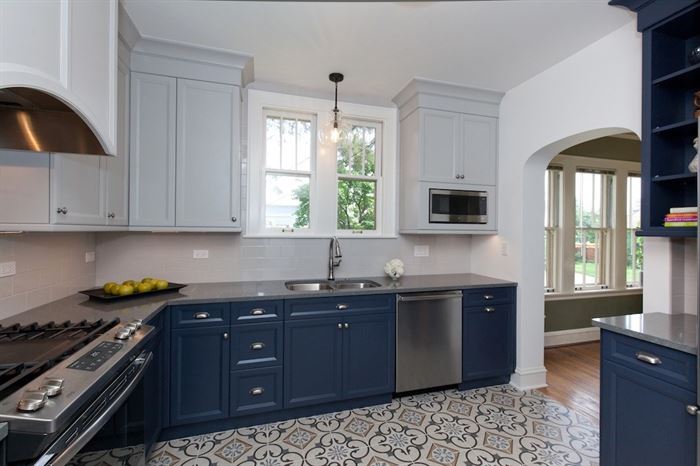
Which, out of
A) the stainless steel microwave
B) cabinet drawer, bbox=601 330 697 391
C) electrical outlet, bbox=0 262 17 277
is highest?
the stainless steel microwave

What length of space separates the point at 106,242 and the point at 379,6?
258cm

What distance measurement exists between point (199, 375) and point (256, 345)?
40 centimetres

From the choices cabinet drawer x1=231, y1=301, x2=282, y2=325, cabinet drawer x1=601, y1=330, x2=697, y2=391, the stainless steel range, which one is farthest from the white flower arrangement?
the stainless steel range

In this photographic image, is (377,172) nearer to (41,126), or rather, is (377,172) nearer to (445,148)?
(445,148)

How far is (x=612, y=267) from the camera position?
173 inches

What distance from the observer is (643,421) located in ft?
5.37

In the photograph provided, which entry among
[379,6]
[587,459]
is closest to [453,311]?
[587,459]

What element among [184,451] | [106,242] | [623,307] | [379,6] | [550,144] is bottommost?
[184,451]

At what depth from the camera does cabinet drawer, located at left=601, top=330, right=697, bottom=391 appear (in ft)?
4.85

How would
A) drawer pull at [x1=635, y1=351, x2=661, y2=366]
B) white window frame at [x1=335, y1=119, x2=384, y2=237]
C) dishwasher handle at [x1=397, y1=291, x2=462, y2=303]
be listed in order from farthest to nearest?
white window frame at [x1=335, y1=119, x2=384, y2=237]
dishwasher handle at [x1=397, y1=291, x2=462, y2=303]
drawer pull at [x1=635, y1=351, x2=661, y2=366]

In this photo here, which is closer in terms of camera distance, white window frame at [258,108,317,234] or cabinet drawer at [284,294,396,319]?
cabinet drawer at [284,294,396,319]

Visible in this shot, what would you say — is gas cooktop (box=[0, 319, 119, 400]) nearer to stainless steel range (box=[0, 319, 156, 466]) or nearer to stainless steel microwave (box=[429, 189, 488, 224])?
stainless steel range (box=[0, 319, 156, 466])

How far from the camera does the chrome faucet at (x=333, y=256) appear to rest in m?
3.08

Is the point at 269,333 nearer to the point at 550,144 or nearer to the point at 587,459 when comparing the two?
the point at 587,459
